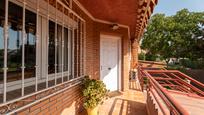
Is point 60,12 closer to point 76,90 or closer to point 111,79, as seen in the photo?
point 76,90

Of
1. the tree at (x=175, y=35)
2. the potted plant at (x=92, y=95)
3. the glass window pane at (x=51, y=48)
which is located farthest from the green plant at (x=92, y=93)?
the tree at (x=175, y=35)

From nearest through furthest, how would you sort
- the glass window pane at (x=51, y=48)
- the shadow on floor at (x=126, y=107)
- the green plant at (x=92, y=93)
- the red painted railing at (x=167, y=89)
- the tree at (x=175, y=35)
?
the red painted railing at (x=167, y=89) < the glass window pane at (x=51, y=48) < the green plant at (x=92, y=93) < the shadow on floor at (x=126, y=107) < the tree at (x=175, y=35)

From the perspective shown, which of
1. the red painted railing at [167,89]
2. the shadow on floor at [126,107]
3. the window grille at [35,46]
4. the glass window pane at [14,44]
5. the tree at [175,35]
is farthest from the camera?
the tree at [175,35]

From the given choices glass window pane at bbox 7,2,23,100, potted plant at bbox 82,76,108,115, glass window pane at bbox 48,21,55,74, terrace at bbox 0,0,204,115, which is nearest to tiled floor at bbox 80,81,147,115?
terrace at bbox 0,0,204,115

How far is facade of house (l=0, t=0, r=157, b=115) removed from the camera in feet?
6.72

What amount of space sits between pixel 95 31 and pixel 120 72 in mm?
1723

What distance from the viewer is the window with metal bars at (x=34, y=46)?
6.61 feet

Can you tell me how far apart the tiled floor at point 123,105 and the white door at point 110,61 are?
0.39 meters

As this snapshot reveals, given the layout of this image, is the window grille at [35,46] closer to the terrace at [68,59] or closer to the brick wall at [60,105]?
the terrace at [68,59]

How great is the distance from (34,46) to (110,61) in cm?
390

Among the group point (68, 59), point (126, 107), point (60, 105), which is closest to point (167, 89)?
point (126, 107)

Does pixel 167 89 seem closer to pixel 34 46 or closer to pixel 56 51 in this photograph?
pixel 56 51

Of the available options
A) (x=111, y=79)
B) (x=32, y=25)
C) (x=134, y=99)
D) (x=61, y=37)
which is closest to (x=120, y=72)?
(x=111, y=79)

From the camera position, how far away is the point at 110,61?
6414mm
